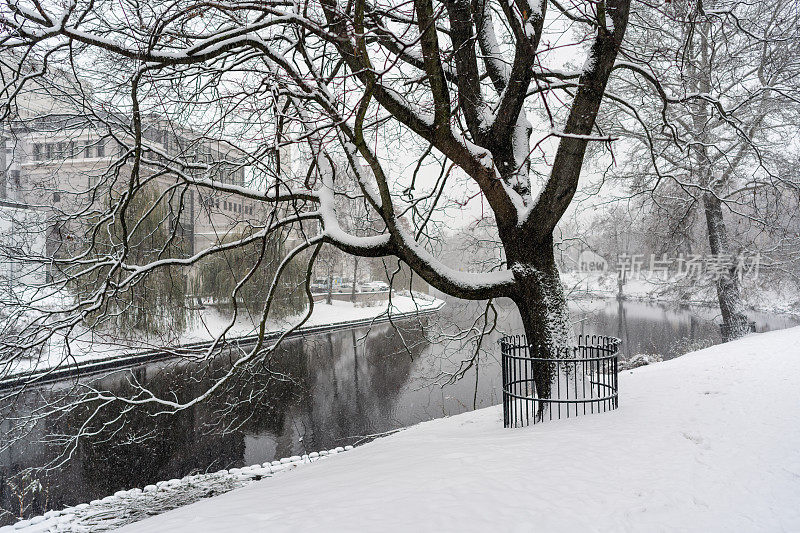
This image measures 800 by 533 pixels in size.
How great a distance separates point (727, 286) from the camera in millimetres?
14789

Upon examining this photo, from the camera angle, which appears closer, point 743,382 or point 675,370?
point 743,382

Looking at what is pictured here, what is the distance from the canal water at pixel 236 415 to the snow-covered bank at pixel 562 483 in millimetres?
2236

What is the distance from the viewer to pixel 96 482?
31.3ft

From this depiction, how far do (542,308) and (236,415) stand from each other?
18.5 feet

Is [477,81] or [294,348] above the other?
[477,81]

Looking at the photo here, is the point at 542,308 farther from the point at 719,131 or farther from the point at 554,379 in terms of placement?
the point at 719,131

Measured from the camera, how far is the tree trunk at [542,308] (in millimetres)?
5172

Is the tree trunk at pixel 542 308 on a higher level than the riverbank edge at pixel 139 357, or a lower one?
higher

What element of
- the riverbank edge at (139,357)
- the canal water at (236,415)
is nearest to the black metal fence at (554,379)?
the canal water at (236,415)

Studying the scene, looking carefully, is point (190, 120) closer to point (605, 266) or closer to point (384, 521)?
point (384, 521)

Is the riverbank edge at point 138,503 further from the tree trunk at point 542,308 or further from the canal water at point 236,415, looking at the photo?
the tree trunk at point 542,308

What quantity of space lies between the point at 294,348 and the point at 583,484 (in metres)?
19.5

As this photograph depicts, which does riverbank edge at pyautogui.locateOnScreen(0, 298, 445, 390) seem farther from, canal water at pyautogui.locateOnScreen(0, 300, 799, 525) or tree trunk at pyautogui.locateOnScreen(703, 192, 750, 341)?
tree trunk at pyautogui.locateOnScreen(703, 192, 750, 341)

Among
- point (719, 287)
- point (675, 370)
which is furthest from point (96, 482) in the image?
point (719, 287)
